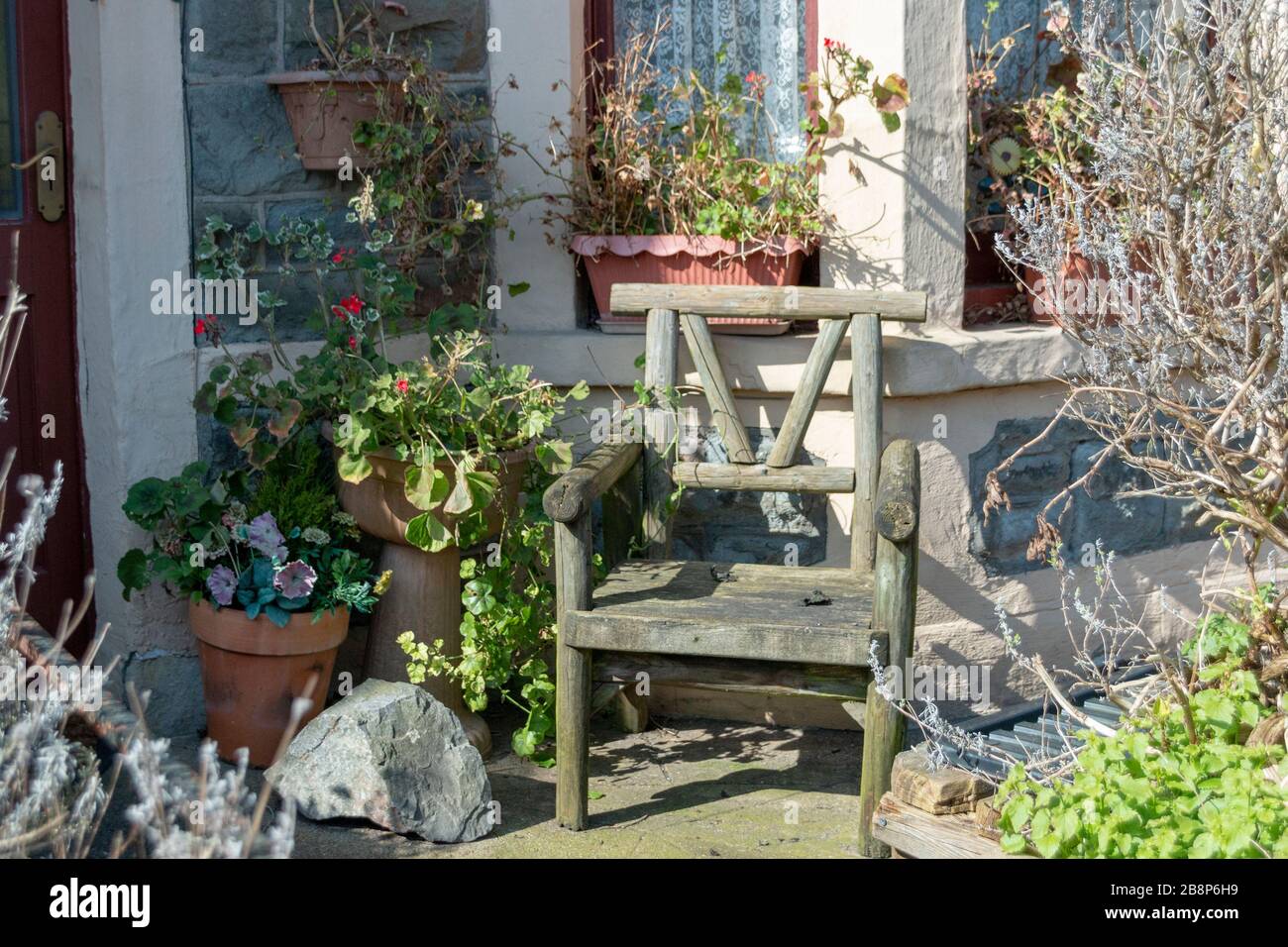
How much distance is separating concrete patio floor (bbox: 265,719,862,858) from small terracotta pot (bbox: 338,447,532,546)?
0.71m

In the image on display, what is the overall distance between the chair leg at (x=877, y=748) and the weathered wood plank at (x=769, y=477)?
734 mm

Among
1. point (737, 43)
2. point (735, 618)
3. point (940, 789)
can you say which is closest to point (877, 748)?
point (735, 618)

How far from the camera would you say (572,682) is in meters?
3.49

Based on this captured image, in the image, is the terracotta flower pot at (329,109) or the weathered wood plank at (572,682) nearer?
the weathered wood plank at (572,682)

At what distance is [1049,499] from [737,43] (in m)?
1.67

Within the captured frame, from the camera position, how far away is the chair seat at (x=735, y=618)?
330 centimetres

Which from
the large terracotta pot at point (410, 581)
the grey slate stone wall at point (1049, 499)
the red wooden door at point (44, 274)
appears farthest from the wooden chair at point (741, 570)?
the red wooden door at point (44, 274)

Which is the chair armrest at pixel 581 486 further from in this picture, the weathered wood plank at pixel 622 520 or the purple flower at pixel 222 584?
the purple flower at pixel 222 584

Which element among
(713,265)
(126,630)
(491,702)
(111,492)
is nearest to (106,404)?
(111,492)

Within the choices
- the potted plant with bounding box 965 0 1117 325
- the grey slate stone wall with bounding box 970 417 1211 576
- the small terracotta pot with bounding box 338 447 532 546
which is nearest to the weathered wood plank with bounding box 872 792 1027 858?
the small terracotta pot with bounding box 338 447 532 546

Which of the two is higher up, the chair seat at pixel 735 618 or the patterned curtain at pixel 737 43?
the patterned curtain at pixel 737 43

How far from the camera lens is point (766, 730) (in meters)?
4.29

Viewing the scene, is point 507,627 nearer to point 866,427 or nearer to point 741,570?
point 741,570
